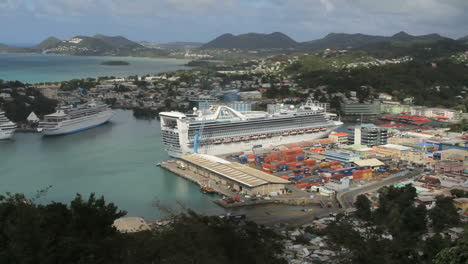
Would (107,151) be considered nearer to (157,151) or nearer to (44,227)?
(157,151)

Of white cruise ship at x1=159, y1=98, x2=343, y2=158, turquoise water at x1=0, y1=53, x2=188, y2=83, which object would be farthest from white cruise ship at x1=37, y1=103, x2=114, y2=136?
turquoise water at x1=0, y1=53, x2=188, y2=83

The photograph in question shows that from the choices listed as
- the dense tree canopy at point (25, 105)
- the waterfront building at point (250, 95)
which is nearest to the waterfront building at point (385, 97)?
the waterfront building at point (250, 95)

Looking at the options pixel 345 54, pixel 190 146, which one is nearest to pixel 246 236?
pixel 190 146

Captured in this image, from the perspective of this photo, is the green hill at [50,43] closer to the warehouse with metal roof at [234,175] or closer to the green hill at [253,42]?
the green hill at [253,42]

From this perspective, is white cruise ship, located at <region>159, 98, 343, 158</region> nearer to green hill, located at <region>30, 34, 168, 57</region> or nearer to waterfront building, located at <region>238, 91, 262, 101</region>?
waterfront building, located at <region>238, 91, 262, 101</region>

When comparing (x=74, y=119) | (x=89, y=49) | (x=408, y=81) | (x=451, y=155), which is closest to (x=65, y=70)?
(x=89, y=49)

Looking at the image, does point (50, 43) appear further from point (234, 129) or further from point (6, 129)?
point (234, 129)
